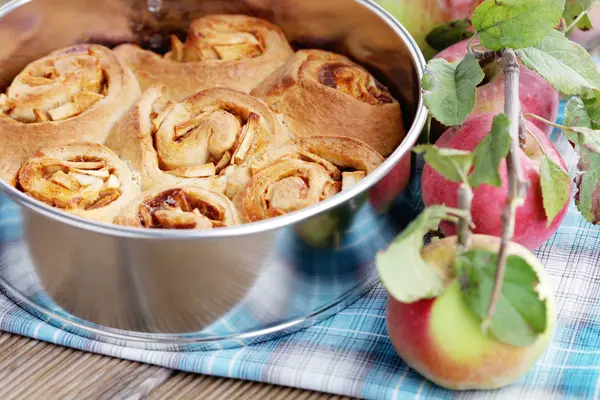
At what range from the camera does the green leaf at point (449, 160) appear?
97 centimetres

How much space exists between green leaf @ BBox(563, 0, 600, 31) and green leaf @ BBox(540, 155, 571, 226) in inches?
20.2

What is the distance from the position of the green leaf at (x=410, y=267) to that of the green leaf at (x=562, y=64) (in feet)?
1.22

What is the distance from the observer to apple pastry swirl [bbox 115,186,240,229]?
116cm

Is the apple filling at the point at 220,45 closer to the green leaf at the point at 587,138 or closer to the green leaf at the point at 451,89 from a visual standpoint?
the green leaf at the point at 451,89

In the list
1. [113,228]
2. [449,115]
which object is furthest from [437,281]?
[113,228]

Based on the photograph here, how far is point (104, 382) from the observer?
116cm

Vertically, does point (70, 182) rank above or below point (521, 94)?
above

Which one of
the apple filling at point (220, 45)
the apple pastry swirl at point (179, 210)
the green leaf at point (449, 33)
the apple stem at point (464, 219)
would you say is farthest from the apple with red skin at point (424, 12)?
the apple stem at point (464, 219)

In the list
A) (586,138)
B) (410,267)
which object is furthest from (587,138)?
(410,267)

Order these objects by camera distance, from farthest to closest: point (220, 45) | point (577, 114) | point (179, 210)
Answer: point (220, 45)
point (577, 114)
point (179, 210)

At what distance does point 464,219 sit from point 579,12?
0.79 metres

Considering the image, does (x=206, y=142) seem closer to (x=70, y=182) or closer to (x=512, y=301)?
(x=70, y=182)

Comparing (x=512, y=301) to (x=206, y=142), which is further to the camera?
(x=206, y=142)

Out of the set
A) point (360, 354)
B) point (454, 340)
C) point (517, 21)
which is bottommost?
point (360, 354)
